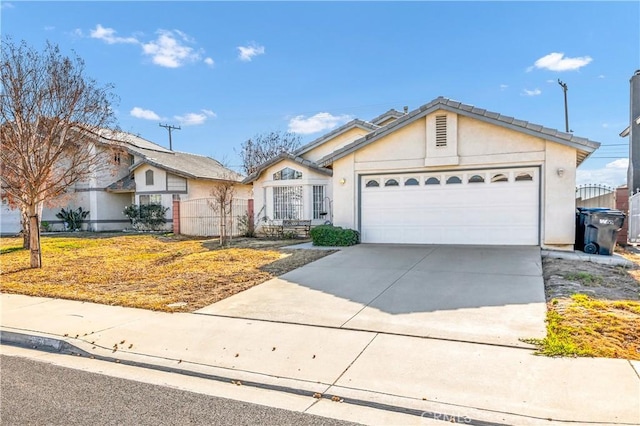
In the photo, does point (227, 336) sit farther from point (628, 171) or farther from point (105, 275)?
point (628, 171)

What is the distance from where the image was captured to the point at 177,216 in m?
22.2

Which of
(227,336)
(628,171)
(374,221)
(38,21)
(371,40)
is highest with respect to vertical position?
(371,40)

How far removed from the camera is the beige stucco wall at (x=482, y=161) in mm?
11859

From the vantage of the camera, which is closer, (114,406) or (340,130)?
(114,406)

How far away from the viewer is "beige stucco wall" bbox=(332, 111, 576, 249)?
11859 mm

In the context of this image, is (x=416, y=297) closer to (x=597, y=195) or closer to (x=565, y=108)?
(x=597, y=195)

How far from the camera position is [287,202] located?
19.2 meters

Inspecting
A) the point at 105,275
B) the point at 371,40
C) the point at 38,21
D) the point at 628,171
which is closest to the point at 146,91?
the point at 38,21

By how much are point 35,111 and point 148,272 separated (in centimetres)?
568

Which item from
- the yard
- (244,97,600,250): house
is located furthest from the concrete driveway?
(244,97,600,250): house

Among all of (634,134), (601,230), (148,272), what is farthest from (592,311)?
(634,134)

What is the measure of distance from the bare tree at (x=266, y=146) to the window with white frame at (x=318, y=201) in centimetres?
1969

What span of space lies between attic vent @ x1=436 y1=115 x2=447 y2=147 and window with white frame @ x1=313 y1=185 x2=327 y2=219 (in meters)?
6.98

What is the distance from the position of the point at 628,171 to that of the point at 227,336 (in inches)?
847
